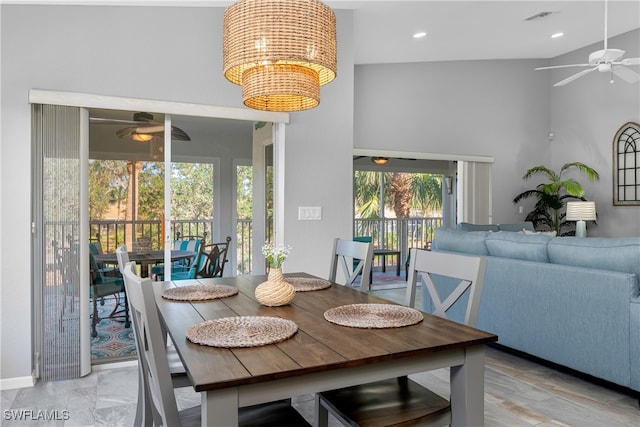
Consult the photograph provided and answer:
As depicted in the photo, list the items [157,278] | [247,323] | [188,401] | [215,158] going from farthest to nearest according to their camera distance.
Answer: [215,158] → [157,278] → [188,401] → [247,323]

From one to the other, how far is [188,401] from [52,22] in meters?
2.75

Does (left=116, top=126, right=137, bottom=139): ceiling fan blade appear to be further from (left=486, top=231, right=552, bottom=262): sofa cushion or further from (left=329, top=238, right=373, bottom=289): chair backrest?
(left=486, top=231, right=552, bottom=262): sofa cushion

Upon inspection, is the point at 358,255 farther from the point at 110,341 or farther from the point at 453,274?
the point at 110,341

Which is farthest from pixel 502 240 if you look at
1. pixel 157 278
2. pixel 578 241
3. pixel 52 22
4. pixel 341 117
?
pixel 52 22

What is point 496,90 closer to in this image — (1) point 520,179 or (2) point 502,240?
(1) point 520,179

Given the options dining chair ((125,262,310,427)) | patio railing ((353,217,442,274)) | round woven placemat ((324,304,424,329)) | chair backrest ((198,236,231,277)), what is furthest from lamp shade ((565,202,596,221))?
dining chair ((125,262,310,427))

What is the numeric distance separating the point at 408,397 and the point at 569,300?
5.71 ft

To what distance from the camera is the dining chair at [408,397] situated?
154 centimetres

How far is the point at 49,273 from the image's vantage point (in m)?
3.07

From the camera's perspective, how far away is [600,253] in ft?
8.98

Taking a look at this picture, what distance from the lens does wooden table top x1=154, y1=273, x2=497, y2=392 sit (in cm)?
116

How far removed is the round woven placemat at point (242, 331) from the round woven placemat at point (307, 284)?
1.93ft

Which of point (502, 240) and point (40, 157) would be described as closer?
point (40, 157)

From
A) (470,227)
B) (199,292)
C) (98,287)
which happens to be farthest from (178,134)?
(470,227)
